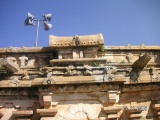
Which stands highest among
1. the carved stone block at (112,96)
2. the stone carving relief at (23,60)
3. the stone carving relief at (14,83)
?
the stone carving relief at (23,60)

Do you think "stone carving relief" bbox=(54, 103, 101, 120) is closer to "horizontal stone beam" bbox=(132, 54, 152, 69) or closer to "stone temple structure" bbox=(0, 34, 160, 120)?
"stone temple structure" bbox=(0, 34, 160, 120)

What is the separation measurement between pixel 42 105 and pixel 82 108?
128cm

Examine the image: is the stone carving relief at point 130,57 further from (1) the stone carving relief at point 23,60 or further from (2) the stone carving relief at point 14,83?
(2) the stone carving relief at point 14,83

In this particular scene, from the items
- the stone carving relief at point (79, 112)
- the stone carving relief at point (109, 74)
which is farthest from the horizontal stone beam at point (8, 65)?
the stone carving relief at point (109, 74)

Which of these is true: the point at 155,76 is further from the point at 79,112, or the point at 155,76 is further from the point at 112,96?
the point at 79,112

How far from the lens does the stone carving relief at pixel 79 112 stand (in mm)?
6984

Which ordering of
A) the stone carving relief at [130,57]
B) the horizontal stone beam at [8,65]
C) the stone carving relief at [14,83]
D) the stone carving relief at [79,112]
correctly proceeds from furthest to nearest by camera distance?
the stone carving relief at [130,57]
the stone carving relief at [14,83]
the horizontal stone beam at [8,65]
the stone carving relief at [79,112]

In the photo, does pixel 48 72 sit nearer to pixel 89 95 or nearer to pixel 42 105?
pixel 42 105

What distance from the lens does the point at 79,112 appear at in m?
7.03

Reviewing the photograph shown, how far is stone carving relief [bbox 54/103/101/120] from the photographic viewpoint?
6984 mm

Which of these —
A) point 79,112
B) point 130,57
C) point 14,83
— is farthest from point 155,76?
point 14,83

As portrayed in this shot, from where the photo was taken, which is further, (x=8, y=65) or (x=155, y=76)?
(x=155, y=76)

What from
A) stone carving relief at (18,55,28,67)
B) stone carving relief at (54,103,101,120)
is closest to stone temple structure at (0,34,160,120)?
stone carving relief at (54,103,101,120)

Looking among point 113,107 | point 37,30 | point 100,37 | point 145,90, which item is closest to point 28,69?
point 100,37
